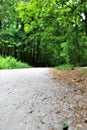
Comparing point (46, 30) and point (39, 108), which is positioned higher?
point (46, 30)

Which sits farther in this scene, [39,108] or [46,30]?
[46,30]

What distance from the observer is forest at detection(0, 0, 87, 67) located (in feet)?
37.8

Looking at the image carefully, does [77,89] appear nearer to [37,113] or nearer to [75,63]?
[37,113]

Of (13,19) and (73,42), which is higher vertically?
(13,19)

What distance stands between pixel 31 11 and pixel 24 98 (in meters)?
7.26

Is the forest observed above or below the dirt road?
above

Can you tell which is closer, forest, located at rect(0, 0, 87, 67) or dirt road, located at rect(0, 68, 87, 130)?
dirt road, located at rect(0, 68, 87, 130)

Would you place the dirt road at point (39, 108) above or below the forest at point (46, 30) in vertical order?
below

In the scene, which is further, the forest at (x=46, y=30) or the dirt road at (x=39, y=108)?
the forest at (x=46, y=30)

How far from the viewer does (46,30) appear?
15273 millimetres

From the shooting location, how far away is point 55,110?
490 cm

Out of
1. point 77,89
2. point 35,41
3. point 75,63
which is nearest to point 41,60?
point 35,41

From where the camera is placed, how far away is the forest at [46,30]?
37.8 feet

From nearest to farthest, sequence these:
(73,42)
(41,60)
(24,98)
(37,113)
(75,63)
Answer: (37,113), (24,98), (73,42), (75,63), (41,60)
